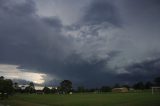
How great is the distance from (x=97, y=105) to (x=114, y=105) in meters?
4.65

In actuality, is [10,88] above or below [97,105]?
above

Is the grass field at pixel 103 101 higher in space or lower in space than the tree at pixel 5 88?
lower

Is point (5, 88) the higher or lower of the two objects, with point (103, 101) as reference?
higher

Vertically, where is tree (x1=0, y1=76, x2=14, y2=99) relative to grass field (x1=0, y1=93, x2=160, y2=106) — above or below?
above

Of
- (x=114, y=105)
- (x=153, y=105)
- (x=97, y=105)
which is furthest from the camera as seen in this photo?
(x=97, y=105)

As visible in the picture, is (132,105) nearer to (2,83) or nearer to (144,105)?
(144,105)

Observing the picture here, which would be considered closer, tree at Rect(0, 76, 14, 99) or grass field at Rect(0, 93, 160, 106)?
grass field at Rect(0, 93, 160, 106)

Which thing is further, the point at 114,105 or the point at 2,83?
the point at 2,83

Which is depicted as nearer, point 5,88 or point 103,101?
point 103,101

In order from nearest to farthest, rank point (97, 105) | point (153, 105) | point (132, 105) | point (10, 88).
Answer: point (153, 105) < point (132, 105) < point (97, 105) < point (10, 88)

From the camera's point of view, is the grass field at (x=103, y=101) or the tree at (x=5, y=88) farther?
the tree at (x=5, y=88)

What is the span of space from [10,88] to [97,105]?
8091 centimetres

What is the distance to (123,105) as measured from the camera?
54.7 meters

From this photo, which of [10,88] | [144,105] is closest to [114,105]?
[144,105]
